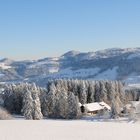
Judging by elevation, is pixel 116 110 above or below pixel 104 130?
below

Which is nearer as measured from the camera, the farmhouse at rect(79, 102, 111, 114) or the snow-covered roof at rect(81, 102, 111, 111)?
the farmhouse at rect(79, 102, 111, 114)

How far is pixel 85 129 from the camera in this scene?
43500 mm

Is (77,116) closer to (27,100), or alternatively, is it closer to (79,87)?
(27,100)

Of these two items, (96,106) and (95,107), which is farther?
(96,106)

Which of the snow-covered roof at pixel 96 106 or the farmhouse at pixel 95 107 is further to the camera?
A: the snow-covered roof at pixel 96 106

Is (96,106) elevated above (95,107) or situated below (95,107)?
above

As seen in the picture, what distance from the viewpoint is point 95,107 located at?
120688 mm

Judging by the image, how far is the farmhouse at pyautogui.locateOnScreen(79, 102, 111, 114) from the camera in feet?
387

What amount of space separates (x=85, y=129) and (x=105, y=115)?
6718cm

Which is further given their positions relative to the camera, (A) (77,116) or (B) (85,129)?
(A) (77,116)

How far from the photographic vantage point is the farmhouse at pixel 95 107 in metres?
118

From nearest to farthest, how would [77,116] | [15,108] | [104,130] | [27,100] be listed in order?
[104,130] < [27,100] < [77,116] < [15,108]

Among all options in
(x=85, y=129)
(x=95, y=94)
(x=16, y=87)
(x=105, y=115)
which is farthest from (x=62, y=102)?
(x=85, y=129)

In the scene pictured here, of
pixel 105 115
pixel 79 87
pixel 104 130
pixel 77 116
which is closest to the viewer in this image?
pixel 104 130
